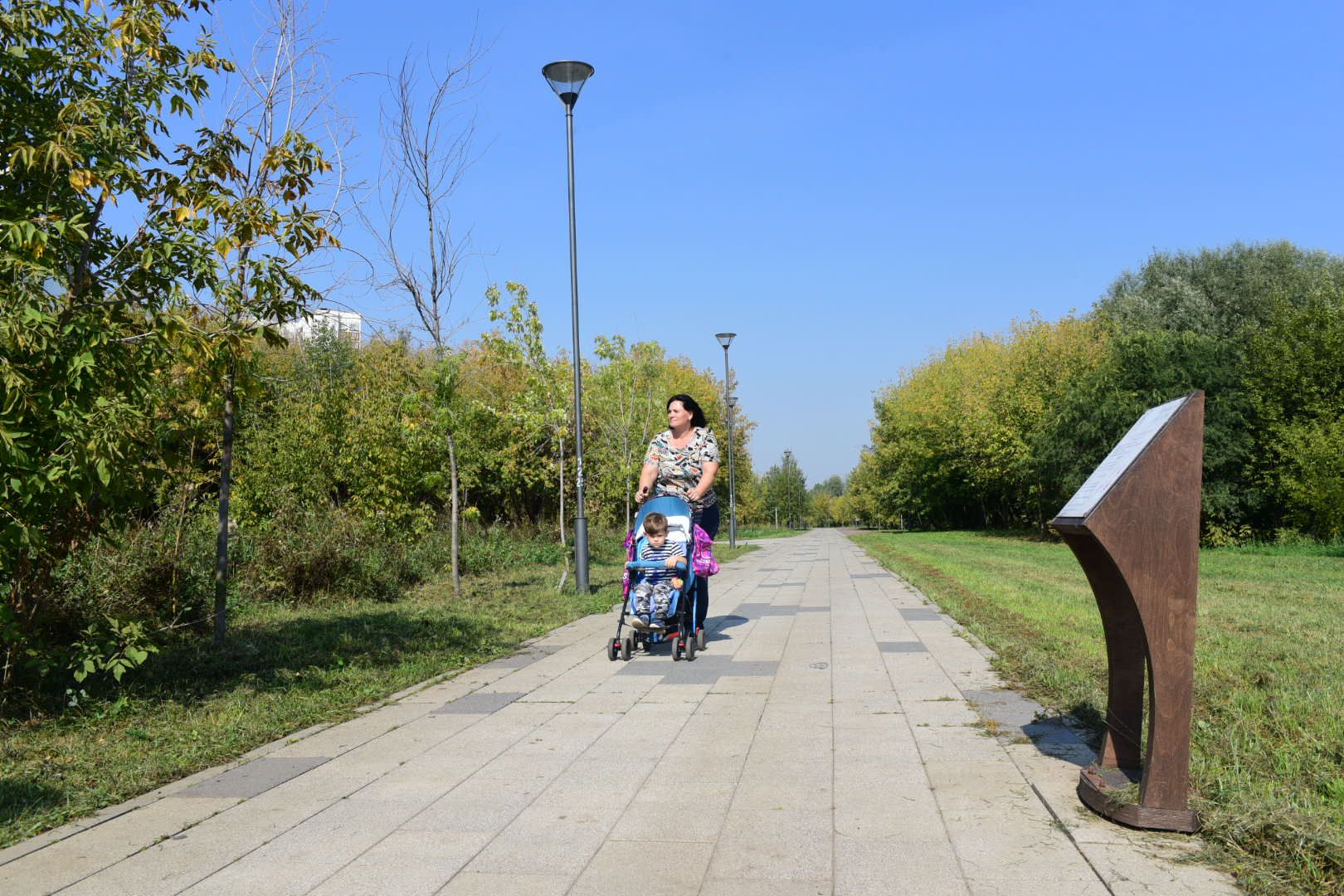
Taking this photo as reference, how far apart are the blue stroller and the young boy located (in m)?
0.04

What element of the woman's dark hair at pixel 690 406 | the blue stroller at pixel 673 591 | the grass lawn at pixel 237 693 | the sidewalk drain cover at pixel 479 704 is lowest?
the sidewalk drain cover at pixel 479 704

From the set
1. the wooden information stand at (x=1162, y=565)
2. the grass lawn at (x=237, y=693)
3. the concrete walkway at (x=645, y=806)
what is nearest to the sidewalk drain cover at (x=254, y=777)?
the concrete walkway at (x=645, y=806)

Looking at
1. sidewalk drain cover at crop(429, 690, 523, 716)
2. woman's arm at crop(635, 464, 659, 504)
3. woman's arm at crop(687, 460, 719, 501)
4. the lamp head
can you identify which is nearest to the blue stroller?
woman's arm at crop(635, 464, 659, 504)

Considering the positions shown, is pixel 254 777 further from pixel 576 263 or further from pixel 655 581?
pixel 576 263

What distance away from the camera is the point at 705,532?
9.16 metres

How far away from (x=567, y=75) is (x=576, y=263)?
2544 millimetres

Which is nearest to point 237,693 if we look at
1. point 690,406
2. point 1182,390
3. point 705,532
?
point 705,532

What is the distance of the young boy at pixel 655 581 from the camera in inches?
321

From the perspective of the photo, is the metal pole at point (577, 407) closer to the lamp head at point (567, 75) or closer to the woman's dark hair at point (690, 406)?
the lamp head at point (567, 75)

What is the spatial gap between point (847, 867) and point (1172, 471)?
6.23ft

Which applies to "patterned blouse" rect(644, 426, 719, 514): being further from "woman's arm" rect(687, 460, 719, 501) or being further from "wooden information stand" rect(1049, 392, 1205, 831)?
"wooden information stand" rect(1049, 392, 1205, 831)

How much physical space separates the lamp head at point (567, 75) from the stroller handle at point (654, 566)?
318 inches

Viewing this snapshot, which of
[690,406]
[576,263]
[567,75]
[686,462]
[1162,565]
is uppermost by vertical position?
[567,75]

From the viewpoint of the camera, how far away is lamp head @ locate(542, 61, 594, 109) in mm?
13273
